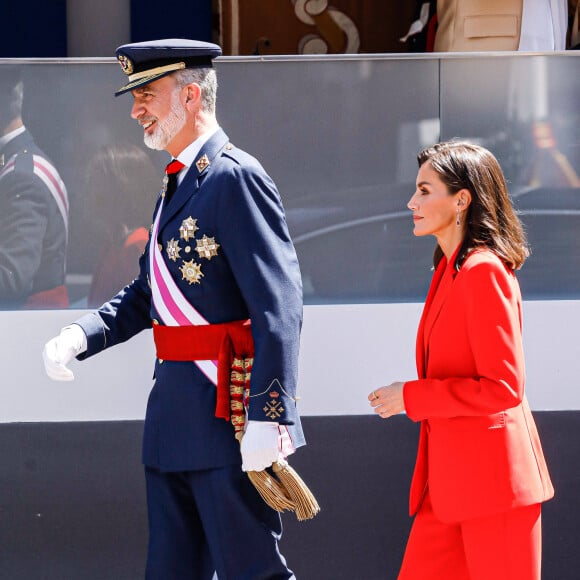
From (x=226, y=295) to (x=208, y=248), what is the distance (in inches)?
4.6

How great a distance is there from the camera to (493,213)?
2.61 metres

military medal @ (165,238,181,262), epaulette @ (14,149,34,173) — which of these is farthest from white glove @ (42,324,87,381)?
epaulette @ (14,149,34,173)

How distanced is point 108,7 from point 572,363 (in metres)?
3.06

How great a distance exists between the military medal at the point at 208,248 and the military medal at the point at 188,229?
0.11 ft

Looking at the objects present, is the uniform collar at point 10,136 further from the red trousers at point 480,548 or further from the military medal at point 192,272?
the red trousers at point 480,548

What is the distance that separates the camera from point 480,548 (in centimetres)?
250

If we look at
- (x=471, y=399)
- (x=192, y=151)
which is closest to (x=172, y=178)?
(x=192, y=151)

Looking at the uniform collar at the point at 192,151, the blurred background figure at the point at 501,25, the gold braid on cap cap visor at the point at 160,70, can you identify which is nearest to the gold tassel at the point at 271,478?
the uniform collar at the point at 192,151

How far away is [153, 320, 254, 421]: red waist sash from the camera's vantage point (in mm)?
2639

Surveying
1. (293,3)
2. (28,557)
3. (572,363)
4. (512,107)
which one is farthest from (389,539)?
(293,3)

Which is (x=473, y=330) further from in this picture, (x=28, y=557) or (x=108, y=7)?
(x=108, y=7)

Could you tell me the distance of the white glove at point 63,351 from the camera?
2703 millimetres

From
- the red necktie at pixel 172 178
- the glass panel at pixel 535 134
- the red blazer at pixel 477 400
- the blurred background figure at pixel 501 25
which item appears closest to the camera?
the red blazer at pixel 477 400

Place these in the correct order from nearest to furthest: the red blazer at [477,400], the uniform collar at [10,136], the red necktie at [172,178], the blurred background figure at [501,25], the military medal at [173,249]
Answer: the red blazer at [477,400] → the military medal at [173,249] → the red necktie at [172,178] → the uniform collar at [10,136] → the blurred background figure at [501,25]
